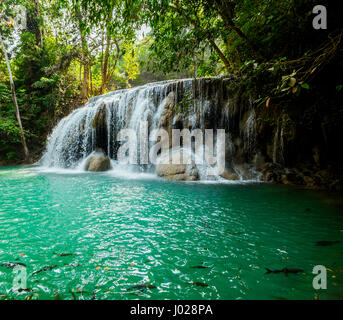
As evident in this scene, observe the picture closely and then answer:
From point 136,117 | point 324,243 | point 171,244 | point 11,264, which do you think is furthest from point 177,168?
point 11,264

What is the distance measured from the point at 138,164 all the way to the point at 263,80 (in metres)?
7.17

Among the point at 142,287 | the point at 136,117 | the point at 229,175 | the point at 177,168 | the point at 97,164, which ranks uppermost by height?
the point at 136,117

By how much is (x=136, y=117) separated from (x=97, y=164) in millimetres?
3107

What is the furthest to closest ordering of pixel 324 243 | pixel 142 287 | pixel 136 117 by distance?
pixel 136 117 → pixel 324 243 → pixel 142 287

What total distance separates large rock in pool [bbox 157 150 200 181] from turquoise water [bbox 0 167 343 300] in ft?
8.32

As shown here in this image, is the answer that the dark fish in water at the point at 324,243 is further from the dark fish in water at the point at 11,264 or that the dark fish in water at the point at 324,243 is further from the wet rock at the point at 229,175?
the wet rock at the point at 229,175

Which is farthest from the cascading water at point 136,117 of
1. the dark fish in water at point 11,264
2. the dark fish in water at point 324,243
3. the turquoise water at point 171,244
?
the dark fish in water at point 11,264

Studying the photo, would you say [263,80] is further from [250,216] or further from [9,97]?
[9,97]

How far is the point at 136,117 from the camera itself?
11000mm

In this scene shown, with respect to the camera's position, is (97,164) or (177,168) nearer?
(177,168)

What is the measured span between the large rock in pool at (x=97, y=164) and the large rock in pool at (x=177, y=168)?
3340 millimetres

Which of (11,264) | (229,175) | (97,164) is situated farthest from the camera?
(97,164)

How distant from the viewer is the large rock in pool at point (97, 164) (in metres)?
10.5

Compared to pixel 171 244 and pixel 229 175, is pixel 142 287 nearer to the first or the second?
pixel 171 244
